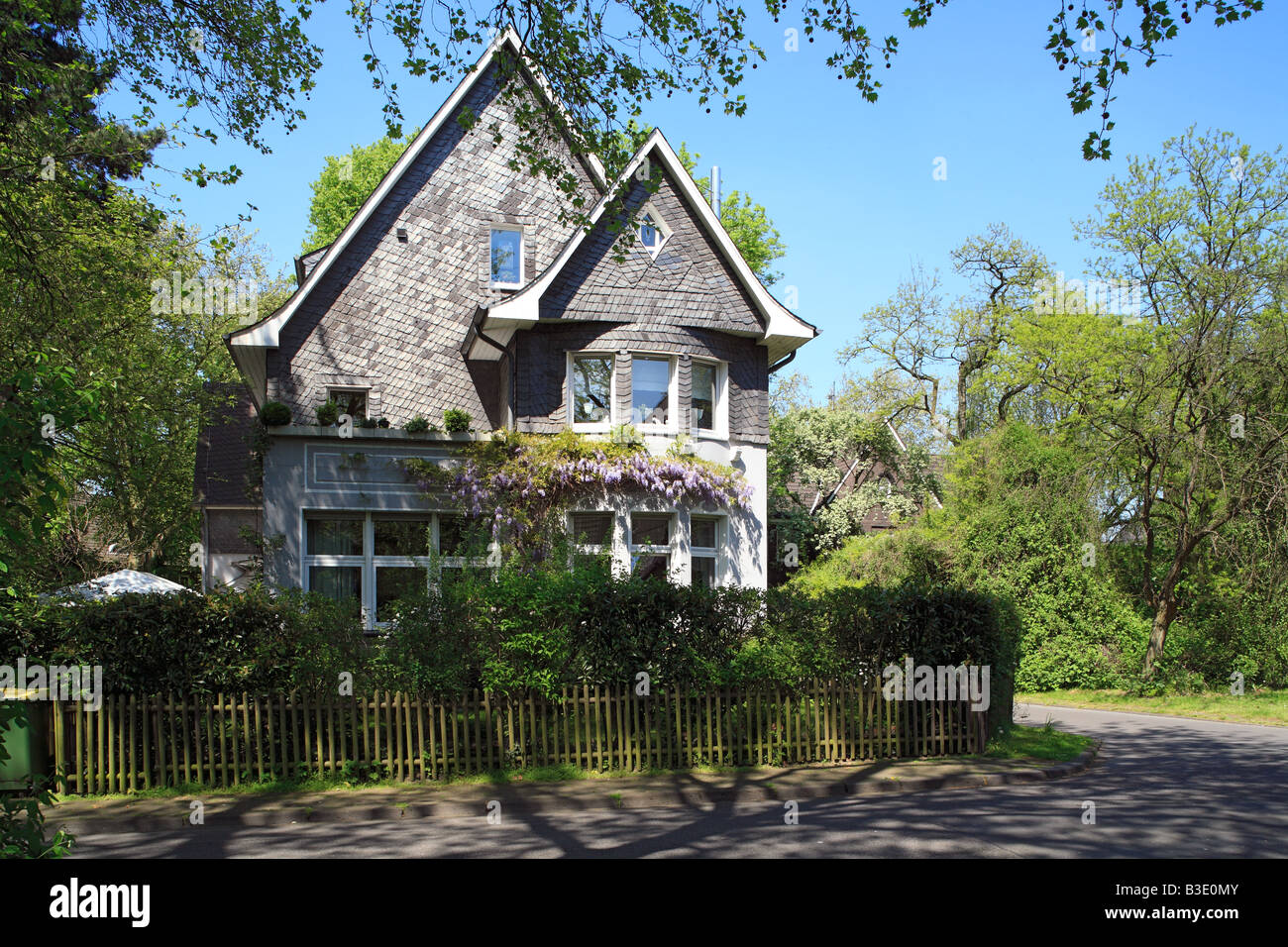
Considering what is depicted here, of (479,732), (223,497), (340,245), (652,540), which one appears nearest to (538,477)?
(652,540)

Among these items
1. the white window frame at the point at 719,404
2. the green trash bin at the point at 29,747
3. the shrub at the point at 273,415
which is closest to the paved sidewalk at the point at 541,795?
the green trash bin at the point at 29,747

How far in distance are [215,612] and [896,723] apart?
28.5 ft

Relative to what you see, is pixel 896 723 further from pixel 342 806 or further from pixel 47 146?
pixel 47 146

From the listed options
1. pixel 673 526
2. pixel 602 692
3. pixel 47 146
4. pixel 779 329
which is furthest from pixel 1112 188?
pixel 47 146

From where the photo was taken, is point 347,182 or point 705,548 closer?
point 705,548

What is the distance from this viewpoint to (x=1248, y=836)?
28.9 feet

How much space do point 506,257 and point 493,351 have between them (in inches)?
108

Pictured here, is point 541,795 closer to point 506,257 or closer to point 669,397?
point 669,397

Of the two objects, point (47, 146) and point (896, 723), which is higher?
point (47, 146)

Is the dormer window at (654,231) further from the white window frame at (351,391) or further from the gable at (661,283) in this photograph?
the white window frame at (351,391)

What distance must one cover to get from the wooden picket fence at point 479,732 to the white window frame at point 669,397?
8.98 meters

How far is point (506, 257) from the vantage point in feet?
78.5

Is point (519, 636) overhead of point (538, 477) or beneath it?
beneath

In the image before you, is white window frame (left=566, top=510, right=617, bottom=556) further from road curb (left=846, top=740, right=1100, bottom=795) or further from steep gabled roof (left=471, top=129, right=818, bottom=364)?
road curb (left=846, top=740, right=1100, bottom=795)
